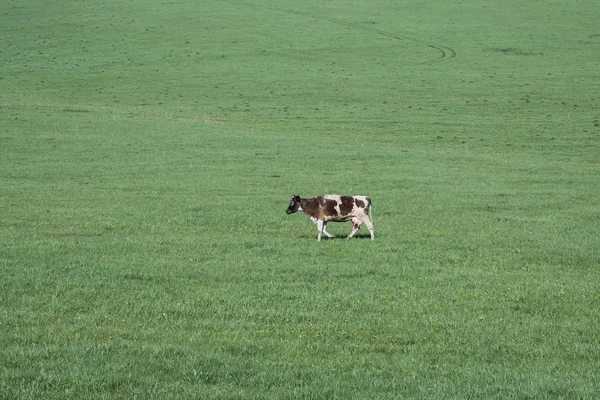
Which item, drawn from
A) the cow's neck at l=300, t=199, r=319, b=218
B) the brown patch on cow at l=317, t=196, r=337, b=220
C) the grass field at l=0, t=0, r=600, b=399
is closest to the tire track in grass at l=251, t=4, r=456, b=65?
the grass field at l=0, t=0, r=600, b=399

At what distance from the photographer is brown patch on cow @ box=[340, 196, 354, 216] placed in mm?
21188

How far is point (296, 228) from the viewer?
75.8 feet

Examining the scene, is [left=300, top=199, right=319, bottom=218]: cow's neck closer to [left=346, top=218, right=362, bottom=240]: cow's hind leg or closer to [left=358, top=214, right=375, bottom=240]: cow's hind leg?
[left=346, top=218, right=362, bottom=240]: cow's hind leg

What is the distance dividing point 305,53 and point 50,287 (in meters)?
68.8

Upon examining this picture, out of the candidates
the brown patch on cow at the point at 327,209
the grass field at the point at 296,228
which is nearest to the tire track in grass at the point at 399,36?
the grass field at the point at 296,228

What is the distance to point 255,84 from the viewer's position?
227ft

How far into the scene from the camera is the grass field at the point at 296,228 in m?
10.6

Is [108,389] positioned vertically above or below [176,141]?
above

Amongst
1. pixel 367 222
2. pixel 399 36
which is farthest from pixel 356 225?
pixel 399 36

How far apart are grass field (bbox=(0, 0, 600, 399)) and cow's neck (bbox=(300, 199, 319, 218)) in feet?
3.12

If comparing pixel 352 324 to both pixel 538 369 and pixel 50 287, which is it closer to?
pixel 538 369

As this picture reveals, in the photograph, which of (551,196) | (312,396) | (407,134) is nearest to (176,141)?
(407,134)

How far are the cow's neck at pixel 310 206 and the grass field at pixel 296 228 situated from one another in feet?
3.12

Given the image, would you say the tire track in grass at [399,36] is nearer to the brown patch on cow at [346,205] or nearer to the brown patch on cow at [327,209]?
the brown patch on cow at [346,205]
